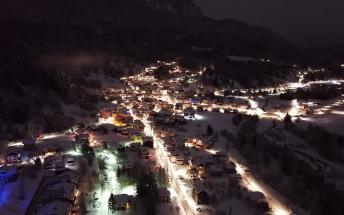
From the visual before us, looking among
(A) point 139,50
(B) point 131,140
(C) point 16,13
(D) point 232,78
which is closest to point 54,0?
(C) point 16,13

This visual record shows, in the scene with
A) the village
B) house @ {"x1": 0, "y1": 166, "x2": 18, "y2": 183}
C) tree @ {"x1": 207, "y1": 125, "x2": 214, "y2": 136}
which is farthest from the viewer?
tree @ {"x1": 207, "y1": 125, "x2": 214, "y2": 136}

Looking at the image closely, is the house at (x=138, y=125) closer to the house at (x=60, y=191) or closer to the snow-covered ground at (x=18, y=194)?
the snow-covered ground at (x=18, y=194)

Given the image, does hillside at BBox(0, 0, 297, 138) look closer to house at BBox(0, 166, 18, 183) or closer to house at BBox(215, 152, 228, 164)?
house at BBox(0, 166, 18, 183)

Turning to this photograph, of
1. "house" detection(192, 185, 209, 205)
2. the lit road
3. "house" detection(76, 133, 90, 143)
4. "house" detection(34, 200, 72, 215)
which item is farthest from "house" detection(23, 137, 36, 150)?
"house" detection(192, 185, 209, 205)

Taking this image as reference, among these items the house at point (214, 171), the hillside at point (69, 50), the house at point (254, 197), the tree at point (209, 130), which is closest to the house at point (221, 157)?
the house at point (214, 171)

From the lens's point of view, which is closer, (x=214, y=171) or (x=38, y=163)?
(x=38, y=163)

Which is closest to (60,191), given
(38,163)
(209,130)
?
(38,163)

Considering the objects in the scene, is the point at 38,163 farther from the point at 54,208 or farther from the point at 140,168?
the point at 54,208

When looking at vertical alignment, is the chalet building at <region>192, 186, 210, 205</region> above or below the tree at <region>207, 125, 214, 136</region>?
below

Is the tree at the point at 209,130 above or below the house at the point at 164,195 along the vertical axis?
above
